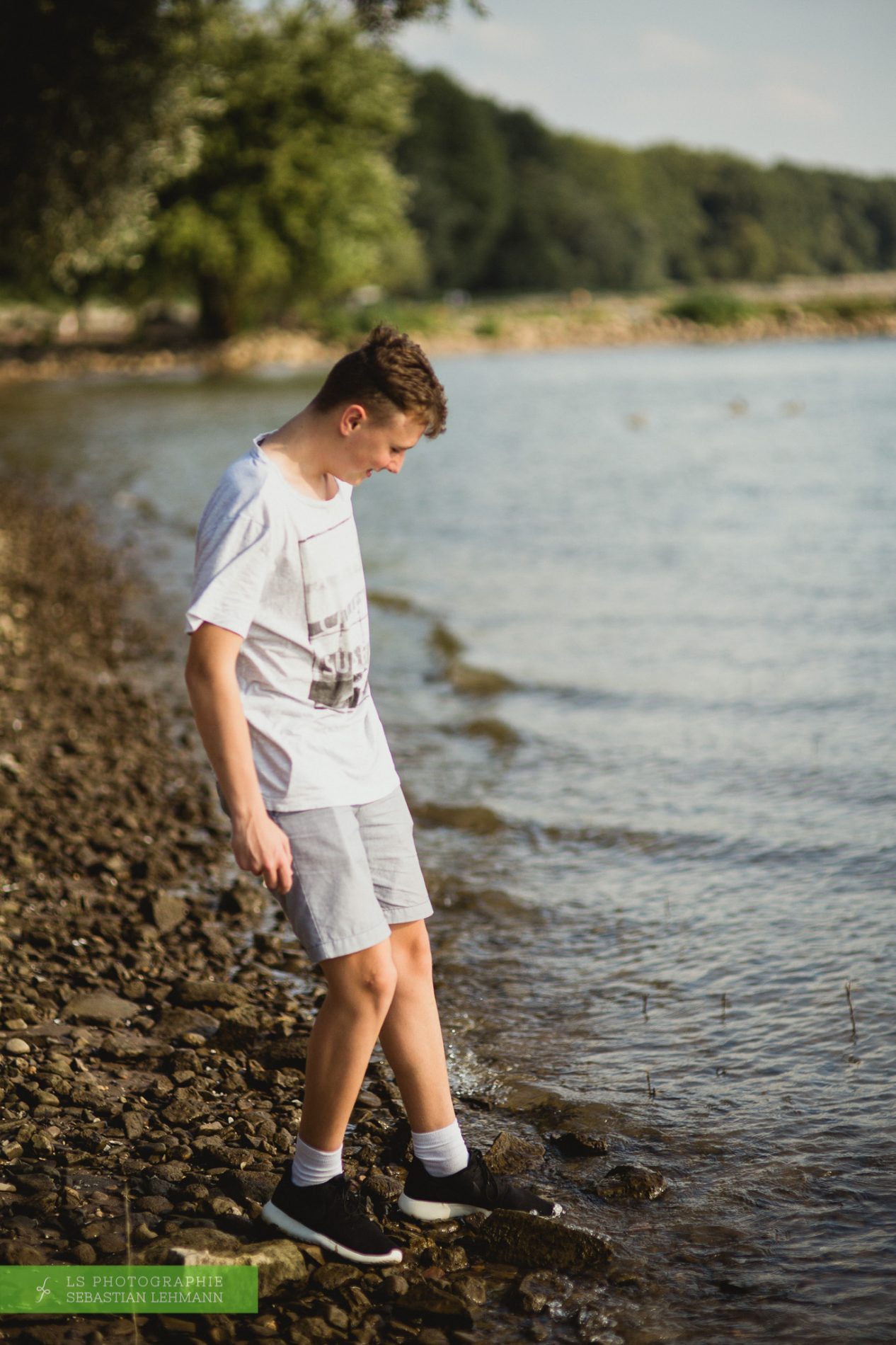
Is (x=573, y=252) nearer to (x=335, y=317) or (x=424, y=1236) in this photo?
(x=335, y=317)

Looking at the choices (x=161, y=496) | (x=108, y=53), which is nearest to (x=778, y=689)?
(x=108, y=53)

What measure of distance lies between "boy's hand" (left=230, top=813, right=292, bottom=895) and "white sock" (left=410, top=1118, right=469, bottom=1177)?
3.08 ft

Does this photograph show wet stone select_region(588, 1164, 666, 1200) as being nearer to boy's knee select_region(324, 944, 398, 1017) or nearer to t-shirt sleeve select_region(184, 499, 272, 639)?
boy's knee select_region(324, 944, 398, 1017)

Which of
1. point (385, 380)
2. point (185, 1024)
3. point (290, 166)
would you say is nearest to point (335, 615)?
point (385, 380)

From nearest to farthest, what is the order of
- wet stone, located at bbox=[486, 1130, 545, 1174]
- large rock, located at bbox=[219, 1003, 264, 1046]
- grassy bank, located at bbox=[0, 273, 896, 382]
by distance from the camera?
wet stone, located at bbox=[486, 1130, 545, 1174] → large rock, located at bbox=[219, 1003, 264, 1046] → grassy bank, located at bbox=[0, 273, 896, 382]

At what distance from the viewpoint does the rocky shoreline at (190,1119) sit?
10.8ft

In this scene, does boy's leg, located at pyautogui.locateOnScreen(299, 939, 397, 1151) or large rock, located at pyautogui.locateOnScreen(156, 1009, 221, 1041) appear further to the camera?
large rock, located at pyautogui.locateOnScreen(156, 1009, 221, 1041)

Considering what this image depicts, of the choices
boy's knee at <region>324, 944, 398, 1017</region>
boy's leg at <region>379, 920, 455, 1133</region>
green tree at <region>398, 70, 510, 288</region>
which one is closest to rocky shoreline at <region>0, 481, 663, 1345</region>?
boy's leg at <region>379, 920, 455, 1133</region>

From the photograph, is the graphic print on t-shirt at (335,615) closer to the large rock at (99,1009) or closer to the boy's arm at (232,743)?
the boy's arm at (232,743)

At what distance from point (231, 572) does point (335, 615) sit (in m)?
0.34

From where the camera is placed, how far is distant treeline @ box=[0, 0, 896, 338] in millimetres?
A: 14242

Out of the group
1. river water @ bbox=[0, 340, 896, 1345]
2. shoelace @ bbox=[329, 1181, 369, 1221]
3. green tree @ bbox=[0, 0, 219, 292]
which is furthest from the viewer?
green tree @ bbox=[0, 0, 219, 292]

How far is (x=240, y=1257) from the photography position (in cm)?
324

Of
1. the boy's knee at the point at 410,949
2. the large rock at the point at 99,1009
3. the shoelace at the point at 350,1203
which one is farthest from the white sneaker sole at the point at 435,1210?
the large rock at the point at 99,1009
